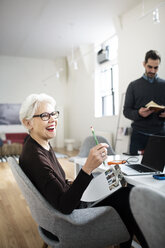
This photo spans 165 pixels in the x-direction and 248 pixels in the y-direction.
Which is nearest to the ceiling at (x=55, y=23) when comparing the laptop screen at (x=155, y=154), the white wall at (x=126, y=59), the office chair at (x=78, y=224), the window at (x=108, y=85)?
the white wall at (x=126, y=59)

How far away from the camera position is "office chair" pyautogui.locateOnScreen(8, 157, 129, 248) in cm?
122

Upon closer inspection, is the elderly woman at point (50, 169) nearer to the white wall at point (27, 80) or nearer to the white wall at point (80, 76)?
the white wall at point (80, 76)

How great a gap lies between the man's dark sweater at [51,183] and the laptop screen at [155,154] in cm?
61

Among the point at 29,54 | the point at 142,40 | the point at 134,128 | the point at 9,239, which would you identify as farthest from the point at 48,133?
the point at 29,54

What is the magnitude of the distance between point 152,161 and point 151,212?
104 centimetres

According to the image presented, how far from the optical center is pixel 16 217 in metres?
2.96

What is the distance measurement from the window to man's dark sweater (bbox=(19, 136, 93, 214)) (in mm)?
6380

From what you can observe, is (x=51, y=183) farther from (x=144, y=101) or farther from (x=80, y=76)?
(x=80, y=76)

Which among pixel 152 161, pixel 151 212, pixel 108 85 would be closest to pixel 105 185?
pixel 152 161

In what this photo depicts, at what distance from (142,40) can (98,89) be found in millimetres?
3164

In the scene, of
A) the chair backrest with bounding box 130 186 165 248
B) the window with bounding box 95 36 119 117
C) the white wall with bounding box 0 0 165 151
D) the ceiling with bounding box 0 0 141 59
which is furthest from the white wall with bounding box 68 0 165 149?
the chair backrest with bounding box 130 186 165 248

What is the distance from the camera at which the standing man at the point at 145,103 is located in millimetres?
2932

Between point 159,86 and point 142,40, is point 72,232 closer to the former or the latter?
point 159,86

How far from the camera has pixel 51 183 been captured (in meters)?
1.24
